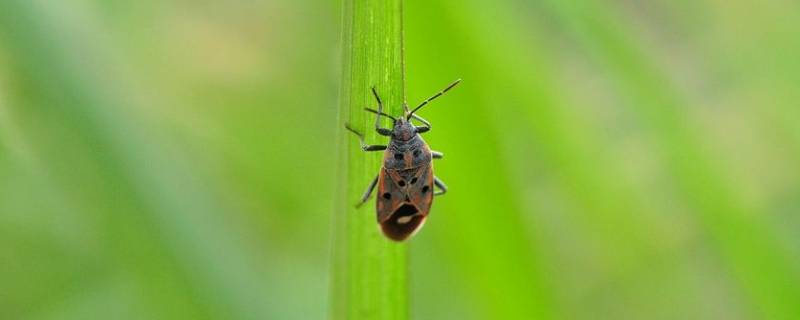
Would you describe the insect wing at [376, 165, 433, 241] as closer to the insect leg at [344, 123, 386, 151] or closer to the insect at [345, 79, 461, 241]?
the insect at [345, 79, 461, 241]

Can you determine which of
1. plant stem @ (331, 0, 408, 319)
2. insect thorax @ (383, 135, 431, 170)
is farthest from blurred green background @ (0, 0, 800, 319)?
plant stem @ (331, 0, 408, 319)

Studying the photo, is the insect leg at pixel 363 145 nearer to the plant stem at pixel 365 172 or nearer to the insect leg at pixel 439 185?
the plant stem at pixel 365 172

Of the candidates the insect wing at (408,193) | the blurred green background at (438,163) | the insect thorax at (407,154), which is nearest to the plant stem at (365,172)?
the blurred green background at (438,163)

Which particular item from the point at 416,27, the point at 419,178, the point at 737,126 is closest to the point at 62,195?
the point at 419,178

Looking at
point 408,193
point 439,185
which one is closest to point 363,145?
point 408,193

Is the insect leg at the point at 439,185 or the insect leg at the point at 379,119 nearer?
the insect leg at the point at 379,119
